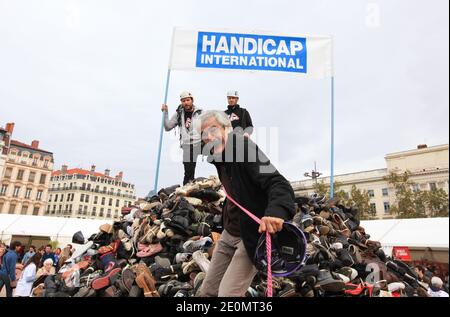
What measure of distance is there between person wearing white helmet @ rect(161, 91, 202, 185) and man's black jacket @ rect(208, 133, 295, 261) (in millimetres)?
3638

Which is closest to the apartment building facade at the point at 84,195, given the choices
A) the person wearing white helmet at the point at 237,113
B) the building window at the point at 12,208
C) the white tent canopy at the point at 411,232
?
the building window at the point at 12,208

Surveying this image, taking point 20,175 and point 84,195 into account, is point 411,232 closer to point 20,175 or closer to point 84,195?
point 20,175

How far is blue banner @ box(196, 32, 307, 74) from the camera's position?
7.10 m

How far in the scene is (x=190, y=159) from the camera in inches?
237

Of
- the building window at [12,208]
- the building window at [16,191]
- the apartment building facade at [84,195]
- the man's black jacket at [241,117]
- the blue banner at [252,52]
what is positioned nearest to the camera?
the man's black jacket at [241,117]

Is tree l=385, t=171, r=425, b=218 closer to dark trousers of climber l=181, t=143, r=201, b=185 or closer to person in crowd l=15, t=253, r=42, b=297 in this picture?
dark trousers of climber l=181, t=143, r=201, b=185

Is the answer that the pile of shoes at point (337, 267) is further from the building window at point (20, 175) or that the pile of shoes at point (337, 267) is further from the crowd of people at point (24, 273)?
the building window at point (20, 175)

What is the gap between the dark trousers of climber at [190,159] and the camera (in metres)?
5.88

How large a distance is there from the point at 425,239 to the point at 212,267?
355 inches

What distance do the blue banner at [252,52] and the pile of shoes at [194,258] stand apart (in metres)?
3.24

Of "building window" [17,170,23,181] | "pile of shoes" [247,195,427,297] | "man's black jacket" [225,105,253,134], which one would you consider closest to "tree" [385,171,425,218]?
"pile of shoes" [247,195,427,297]

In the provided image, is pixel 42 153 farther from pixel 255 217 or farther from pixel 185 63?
pixel 255 217
